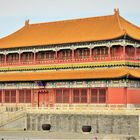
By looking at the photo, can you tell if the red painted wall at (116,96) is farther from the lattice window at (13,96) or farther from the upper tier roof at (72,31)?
the lattice window at (13,96)

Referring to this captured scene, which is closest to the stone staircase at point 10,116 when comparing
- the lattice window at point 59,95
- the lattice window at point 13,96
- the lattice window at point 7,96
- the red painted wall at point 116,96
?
the lattice window at point 59,95

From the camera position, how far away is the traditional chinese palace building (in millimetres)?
71062

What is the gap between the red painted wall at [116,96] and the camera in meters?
69.3

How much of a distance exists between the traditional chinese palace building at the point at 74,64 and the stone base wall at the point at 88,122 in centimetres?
564

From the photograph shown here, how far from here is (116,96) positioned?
69875mm

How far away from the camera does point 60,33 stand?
8169cm

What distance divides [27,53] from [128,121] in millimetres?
24831

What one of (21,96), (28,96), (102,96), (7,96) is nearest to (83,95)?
(102,96)

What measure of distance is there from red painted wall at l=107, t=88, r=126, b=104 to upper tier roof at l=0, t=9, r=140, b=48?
277 inches

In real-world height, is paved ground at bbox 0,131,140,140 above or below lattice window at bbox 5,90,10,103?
below

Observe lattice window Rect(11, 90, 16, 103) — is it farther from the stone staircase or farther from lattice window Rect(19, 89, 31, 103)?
the stone staircase

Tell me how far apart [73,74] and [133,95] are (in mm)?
9414

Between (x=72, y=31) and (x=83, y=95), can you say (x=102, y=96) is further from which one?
(x=72, y=31)

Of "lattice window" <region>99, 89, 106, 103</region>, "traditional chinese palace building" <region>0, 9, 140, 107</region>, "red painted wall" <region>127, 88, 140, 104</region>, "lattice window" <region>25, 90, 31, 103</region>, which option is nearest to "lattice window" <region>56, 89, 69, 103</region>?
"traditional chinese palace building" <region>0, 9, 140, 107</region>
